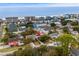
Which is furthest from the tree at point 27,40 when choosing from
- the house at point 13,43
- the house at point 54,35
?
the house at point 54,35

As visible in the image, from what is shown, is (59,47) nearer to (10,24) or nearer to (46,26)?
(46,26)

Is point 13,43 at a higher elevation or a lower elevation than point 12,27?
lower

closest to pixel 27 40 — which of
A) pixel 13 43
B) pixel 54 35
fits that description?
pixel 13 43

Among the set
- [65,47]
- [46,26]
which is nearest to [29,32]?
[46,26]

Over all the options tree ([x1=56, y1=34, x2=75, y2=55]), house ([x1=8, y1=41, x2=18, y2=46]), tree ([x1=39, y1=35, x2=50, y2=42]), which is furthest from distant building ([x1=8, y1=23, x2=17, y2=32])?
tree ([x1=56, y1=34, x2=75, y2=55])

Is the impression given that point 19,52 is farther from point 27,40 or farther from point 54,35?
point 54,35

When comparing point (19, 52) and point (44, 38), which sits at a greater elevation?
point (44, 38)

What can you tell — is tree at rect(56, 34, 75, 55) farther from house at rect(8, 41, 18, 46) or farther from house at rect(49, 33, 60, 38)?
house at rect(8, 41, 18, 46)

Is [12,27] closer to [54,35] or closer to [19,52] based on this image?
[19,52]
